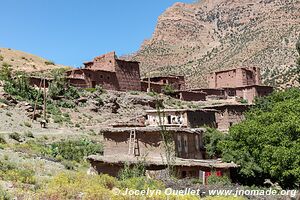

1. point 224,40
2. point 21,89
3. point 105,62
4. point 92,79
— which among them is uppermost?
point 224,40

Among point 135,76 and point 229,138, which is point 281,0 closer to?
point 135,76

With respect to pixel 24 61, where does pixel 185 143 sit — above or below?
below

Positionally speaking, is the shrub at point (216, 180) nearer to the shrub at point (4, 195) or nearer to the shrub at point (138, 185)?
the shrub at point (138, 185)

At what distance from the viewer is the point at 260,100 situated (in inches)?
1508

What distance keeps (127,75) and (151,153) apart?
83.6 feet

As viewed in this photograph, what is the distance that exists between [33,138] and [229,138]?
45.0 ft

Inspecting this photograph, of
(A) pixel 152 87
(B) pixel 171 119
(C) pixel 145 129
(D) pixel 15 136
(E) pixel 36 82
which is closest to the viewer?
(C) pixel 145 129

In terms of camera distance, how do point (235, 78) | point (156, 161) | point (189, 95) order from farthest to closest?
point (235, 78) < point (189, 95) < point (156, 161)

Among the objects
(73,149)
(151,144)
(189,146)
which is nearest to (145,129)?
(151,144)

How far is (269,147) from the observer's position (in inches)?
922

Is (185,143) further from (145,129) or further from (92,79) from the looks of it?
(92,79)

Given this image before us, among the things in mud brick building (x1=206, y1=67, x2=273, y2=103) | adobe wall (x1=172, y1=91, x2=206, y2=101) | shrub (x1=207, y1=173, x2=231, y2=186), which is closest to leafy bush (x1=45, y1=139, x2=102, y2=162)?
shrub (x1=207, y1=173, x2=231, y2=186)

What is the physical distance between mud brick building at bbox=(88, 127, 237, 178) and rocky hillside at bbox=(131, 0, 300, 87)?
4735 centimetres

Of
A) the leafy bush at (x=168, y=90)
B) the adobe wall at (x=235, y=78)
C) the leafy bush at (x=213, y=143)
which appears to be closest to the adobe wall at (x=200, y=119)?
the leafy bush at (x=213, y=143)
